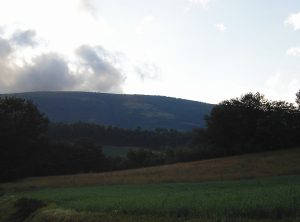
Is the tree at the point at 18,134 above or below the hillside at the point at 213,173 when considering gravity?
above

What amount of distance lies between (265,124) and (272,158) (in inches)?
878

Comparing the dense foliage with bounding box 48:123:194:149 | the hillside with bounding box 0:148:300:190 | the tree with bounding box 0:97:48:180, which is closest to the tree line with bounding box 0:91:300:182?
the tree with bounding box 0:97:48:180

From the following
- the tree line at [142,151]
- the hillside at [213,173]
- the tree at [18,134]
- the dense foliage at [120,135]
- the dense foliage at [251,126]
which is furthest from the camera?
the dense foliage at [120,135]

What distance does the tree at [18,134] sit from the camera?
86.6 m

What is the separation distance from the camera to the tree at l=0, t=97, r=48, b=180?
284ft

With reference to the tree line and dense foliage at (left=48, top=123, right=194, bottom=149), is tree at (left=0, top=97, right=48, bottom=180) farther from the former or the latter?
dense foliage at (left=48, top=123, right=194, bottom=149)

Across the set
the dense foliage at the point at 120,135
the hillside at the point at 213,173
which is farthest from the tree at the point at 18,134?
the dense foliage at the point at 120,135

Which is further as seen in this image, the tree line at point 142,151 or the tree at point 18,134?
the tree line at point 142,151

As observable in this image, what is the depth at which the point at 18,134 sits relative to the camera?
291 ft

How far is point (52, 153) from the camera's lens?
104562 millimetres

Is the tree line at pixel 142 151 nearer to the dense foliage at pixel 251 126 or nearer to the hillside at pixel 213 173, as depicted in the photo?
the dense foliage at pixel 251 126

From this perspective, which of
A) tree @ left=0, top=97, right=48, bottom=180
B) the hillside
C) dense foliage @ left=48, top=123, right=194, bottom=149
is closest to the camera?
the hillside

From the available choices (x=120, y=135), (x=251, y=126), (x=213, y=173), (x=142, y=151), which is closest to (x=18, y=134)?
(x=142, y=151)

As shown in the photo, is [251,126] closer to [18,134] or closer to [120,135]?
[18,134]
